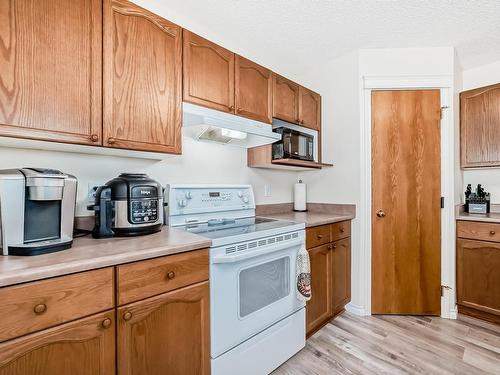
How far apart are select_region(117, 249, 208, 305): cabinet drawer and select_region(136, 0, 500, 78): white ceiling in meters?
1.67

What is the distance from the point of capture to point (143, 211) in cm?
132

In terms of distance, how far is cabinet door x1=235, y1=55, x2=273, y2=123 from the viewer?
1834mm

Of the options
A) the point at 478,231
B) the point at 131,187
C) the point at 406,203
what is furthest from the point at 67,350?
the point at 478,231

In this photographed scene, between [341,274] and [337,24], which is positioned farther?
[341,274]

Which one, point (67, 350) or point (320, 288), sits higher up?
point (67, 350)

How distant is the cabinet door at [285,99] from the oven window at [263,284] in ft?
3.93

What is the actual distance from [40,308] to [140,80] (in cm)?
109

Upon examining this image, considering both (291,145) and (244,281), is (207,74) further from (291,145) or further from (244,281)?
(244,281)

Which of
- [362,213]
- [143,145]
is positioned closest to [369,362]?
[362,213]

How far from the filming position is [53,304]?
83cm

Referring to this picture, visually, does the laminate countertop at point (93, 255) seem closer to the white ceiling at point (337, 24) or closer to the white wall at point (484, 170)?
the white ceiling at point (337, 24)

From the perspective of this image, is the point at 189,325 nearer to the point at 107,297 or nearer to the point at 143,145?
the point at 107,297

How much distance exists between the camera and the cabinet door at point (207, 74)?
1.56 meters

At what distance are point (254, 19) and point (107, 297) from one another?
1998mm
